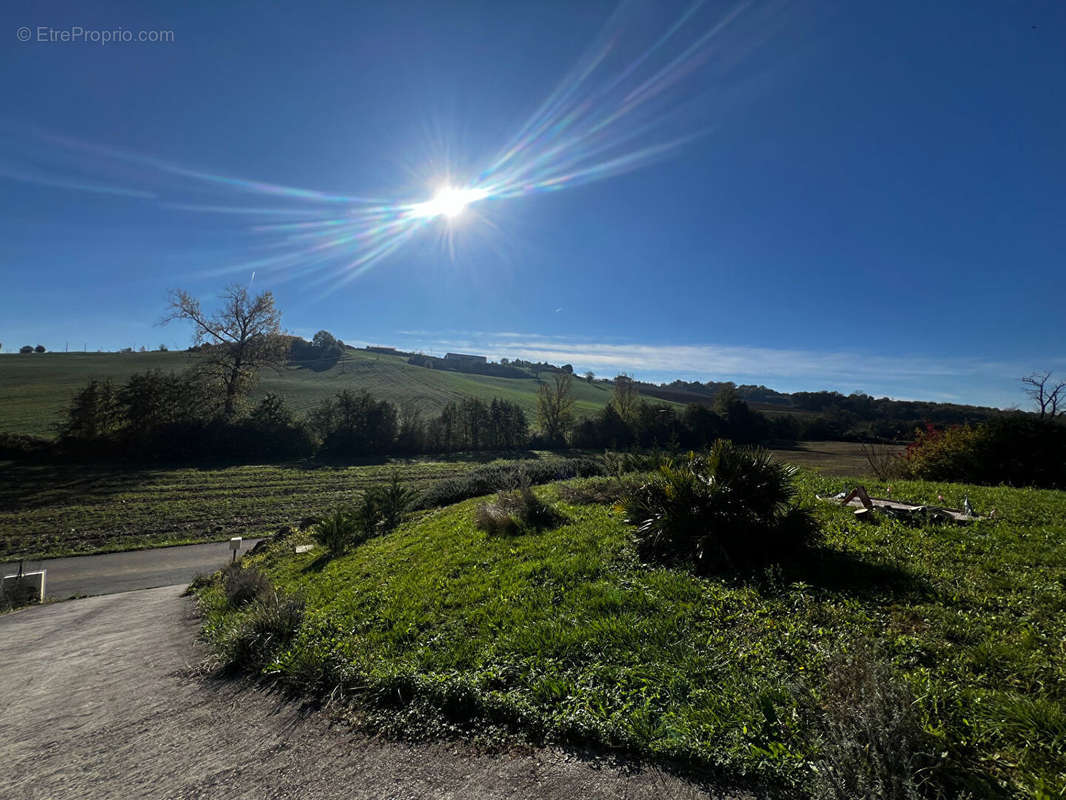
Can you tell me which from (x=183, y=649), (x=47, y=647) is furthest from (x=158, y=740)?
(x=47, y=647)

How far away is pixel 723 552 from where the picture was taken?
5617mm

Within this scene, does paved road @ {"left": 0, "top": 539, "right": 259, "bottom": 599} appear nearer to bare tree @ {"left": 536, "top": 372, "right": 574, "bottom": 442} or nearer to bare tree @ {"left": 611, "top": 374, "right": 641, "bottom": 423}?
bare tree @ {"left": 536, "top": 372, "right": 574, "bottom": 442}

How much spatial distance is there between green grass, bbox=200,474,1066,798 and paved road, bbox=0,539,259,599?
9157 millimetres

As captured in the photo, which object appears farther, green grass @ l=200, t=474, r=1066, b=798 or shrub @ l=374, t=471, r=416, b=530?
shrub @ l=374, t=471, r=416, b=530

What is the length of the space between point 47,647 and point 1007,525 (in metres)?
14.9

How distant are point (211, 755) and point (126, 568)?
52.0 ft

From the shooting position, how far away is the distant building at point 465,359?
103 meters

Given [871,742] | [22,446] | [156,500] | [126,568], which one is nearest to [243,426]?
[22,446]

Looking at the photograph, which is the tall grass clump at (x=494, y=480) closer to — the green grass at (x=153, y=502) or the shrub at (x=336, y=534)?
the shrub at (x=336, y=534)

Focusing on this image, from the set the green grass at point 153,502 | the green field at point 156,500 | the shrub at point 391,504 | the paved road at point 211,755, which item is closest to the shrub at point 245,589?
the paved road at point 211,755

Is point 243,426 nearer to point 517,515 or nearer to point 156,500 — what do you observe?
point 156,500

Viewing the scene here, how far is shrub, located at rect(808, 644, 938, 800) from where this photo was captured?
215 centimetres

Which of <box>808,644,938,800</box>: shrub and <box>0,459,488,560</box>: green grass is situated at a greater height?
<box>808,644,938,800</box>: shrub

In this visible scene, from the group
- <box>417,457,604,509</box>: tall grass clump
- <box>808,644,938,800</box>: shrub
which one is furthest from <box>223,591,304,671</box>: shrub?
<box>417,457,604,509</box>: tall grass clump
